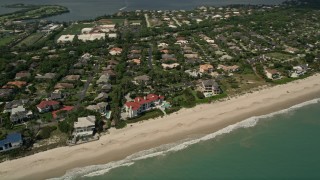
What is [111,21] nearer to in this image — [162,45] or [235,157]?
[162,45]

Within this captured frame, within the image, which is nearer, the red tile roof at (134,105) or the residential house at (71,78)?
the red tile roof at (134,105)

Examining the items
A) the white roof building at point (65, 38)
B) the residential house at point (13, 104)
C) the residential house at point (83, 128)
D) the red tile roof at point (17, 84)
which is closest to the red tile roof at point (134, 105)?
the residential house at point (83, 128)

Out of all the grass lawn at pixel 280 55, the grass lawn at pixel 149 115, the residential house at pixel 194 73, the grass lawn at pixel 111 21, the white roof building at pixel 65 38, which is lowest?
the grass lawn at pixel 149 115

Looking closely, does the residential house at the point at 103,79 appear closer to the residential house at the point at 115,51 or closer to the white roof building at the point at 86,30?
the residential house at the point at 115,51

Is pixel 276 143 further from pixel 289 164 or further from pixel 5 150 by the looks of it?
pixel 5 150

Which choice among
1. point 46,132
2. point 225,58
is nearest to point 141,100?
point 46,132

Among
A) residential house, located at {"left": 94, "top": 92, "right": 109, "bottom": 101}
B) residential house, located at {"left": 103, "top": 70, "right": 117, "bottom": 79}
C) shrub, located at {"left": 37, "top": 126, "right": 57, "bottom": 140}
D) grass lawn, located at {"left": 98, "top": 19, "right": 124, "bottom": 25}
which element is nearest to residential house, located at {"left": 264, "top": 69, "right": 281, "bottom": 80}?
residential house, located at {"left": 103, "top": 70, "right": 117, "bottom": 79}

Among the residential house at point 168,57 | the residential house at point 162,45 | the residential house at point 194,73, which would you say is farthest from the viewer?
the residential house at point 162,45
